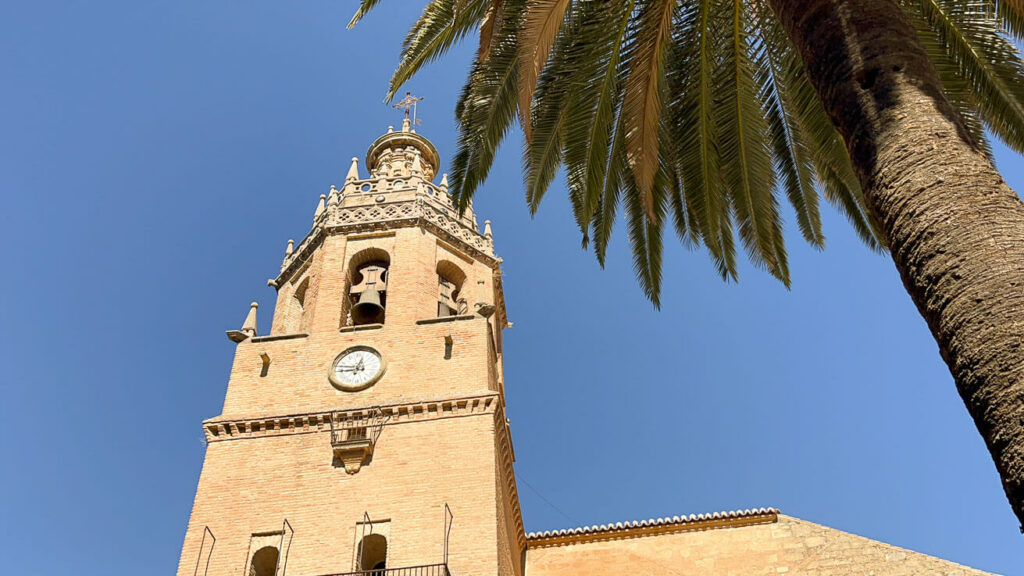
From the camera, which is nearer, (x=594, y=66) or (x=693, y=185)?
(x=594, y=66)

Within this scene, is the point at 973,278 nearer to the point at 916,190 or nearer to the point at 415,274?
the point at 916,190

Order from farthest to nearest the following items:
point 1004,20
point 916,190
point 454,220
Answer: point 454,220 < point 1004,20 < point 916,190

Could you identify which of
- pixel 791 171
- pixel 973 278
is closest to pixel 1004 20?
pixel 791 171

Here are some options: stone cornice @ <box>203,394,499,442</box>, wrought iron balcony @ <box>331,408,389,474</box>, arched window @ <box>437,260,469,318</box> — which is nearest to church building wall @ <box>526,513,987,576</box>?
stone cornice @ <box>203,394,499,442</box>

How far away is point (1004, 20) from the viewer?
8516 millimetres

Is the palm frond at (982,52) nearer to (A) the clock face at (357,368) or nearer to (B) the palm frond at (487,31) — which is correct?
(B) the palm frond at (487,31)

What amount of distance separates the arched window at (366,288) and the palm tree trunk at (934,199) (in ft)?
47.1

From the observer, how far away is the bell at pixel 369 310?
20125mm

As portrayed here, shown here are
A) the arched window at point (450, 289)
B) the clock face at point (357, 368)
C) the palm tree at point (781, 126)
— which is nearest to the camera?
the palm tree at point (781, 126)

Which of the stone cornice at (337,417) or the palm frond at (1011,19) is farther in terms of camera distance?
the stone cornice at (337,417)

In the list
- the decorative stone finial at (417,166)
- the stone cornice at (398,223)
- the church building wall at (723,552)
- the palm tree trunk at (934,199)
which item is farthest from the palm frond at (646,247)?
the decorative stone finial at (417,166)

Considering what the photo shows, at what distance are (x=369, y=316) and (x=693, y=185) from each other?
11.8 meters

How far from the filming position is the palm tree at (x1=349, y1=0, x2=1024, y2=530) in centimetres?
488

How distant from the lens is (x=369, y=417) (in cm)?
1772
